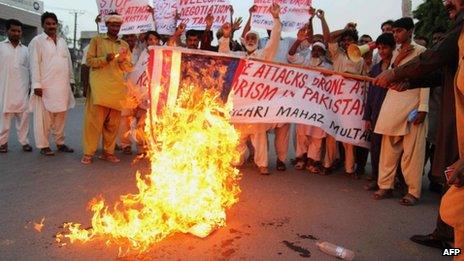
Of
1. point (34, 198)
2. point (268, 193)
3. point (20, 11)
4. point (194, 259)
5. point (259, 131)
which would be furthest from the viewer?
point (20, 11)

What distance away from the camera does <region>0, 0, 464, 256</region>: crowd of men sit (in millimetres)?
5328

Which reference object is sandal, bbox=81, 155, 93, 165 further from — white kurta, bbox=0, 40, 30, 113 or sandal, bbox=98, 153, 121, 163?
white kurta, bbox=0, 40, 30, 113

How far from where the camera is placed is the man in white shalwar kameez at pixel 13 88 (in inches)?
302

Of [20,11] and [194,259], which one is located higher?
[20,11]

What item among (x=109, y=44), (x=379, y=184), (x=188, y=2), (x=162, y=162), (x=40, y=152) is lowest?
(x=40, y=152)

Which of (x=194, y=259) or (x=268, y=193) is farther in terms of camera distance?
(x=268, y=193)

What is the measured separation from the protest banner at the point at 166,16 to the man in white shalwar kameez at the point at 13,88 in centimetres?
246

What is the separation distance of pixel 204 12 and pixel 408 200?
4825mm

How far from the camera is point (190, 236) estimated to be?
388 cm

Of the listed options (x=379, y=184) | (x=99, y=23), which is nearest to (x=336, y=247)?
(x=379, y=184)

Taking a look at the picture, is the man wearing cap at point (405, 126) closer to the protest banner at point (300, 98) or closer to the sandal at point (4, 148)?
the protest banner at point (300, 98)

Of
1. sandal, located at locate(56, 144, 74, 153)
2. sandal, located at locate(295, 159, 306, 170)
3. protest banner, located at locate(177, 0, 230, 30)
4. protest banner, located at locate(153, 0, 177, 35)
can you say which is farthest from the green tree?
sandal, located at locate(56, 144, 74, 153)

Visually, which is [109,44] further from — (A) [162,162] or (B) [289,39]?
(A) [162,162]

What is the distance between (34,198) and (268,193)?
9.26 ft
